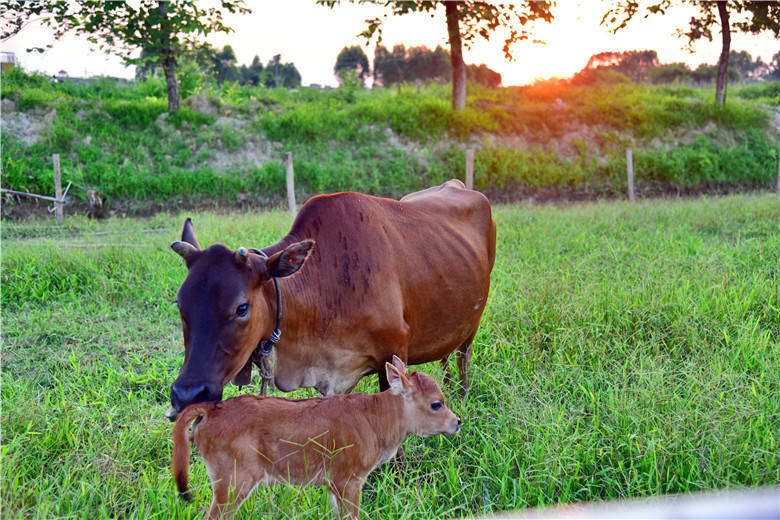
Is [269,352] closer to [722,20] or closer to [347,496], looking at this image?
[347,496]

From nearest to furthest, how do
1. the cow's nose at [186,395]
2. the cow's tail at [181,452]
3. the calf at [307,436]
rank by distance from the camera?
the cow's tail at [181,452] → the calf at [307,436] → the cow's nose at [186,395]

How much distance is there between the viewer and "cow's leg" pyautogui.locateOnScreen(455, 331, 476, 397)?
428cm

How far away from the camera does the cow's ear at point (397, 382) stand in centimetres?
289

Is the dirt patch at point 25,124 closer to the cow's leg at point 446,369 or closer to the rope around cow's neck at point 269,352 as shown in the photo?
the cow's leg at point 446,369

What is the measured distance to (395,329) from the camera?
→ 342 cm

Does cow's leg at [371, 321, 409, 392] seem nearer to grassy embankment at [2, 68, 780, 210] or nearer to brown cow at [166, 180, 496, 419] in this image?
brown cow at [166, 180, 496, 419]

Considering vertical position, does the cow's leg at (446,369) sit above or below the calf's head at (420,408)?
below

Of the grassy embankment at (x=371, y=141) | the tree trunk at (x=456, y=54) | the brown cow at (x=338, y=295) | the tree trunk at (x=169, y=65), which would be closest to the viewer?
the brown cow at (x=338, y=295)

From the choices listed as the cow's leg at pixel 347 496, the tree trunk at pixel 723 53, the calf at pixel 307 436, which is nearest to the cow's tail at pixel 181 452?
the calf at pixel 307 436

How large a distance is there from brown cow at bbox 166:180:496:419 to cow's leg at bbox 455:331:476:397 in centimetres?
2

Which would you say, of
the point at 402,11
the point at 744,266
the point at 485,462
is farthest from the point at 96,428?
the point at 402,11

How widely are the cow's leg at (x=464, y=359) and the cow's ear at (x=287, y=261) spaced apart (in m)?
1.67

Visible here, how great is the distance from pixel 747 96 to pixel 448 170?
54.0 ft

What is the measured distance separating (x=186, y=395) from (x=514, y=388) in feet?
6.63
